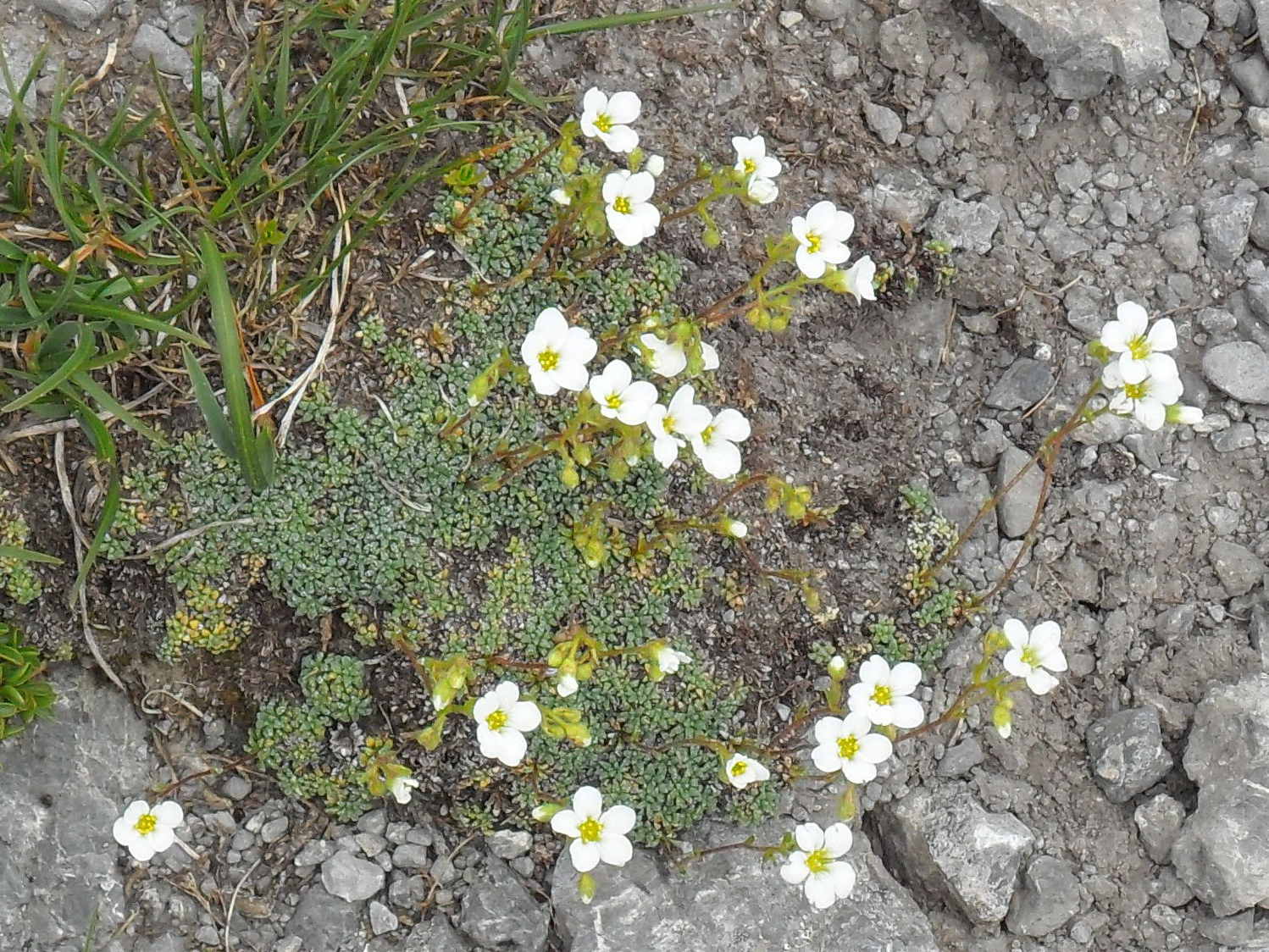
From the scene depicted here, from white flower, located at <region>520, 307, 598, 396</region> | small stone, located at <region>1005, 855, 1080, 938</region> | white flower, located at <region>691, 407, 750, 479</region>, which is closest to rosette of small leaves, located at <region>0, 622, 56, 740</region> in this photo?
white flower, located at <region>520, 307, 598, 396</region>

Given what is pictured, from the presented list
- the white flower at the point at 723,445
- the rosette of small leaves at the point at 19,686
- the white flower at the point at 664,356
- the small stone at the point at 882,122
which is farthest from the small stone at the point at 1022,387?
the rosette of small leaves at the point at 19,686

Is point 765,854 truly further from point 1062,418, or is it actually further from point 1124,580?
point 1062,418

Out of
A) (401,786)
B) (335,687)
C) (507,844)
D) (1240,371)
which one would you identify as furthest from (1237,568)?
(335,687)

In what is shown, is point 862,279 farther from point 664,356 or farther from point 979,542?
point 979,542

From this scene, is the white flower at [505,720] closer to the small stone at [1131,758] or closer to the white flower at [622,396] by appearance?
the white flower at [622,396]

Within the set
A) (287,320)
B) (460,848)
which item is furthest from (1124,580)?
(287,320)

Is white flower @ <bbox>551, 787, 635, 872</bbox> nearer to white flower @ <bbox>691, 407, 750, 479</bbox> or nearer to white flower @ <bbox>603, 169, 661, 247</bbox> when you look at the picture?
white flower @ <bbox>691, 407, 750, 479</bbox>

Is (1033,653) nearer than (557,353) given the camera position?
No
